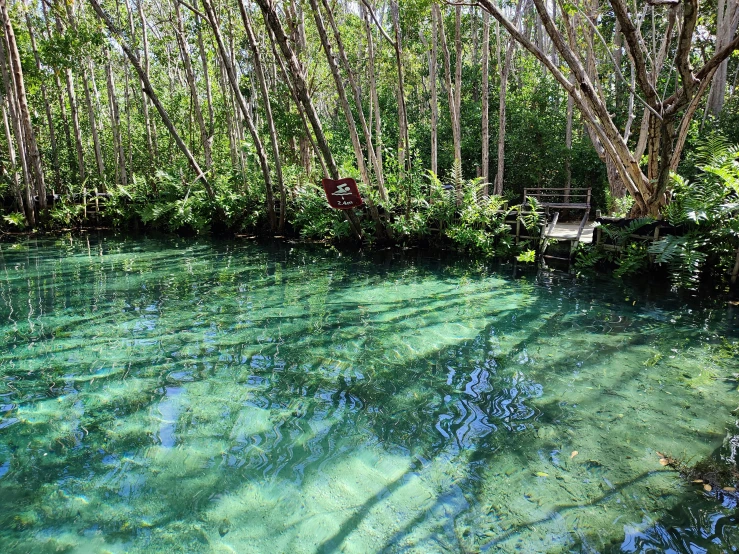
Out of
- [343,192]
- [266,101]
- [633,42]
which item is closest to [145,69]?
[266,101]

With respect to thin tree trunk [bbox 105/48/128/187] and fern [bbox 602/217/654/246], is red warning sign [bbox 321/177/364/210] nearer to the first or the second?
fern [bbox 602/217/654/246]

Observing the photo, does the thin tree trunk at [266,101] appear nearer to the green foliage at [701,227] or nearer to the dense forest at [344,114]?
the dense forest at [344,114]

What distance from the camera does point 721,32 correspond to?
1060 centimetres

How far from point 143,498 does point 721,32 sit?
13.4 m

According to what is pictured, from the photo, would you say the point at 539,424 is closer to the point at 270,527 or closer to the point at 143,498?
the point at 270,527

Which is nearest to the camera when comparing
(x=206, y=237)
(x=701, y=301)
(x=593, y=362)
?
(x=593, y=362)

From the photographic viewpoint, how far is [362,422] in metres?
4.16

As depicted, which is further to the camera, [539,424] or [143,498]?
[539,424]

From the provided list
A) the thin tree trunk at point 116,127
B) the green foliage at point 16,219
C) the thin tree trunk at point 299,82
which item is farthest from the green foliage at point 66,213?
the thin tree trunk at point 299,82

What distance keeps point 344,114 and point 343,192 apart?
6.41m

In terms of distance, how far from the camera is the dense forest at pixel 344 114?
1048 cm

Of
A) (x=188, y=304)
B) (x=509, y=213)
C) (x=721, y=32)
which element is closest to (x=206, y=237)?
(x=188, y=304)

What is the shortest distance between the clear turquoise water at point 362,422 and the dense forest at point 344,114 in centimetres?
399

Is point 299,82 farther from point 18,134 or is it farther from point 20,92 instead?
point 18,134
